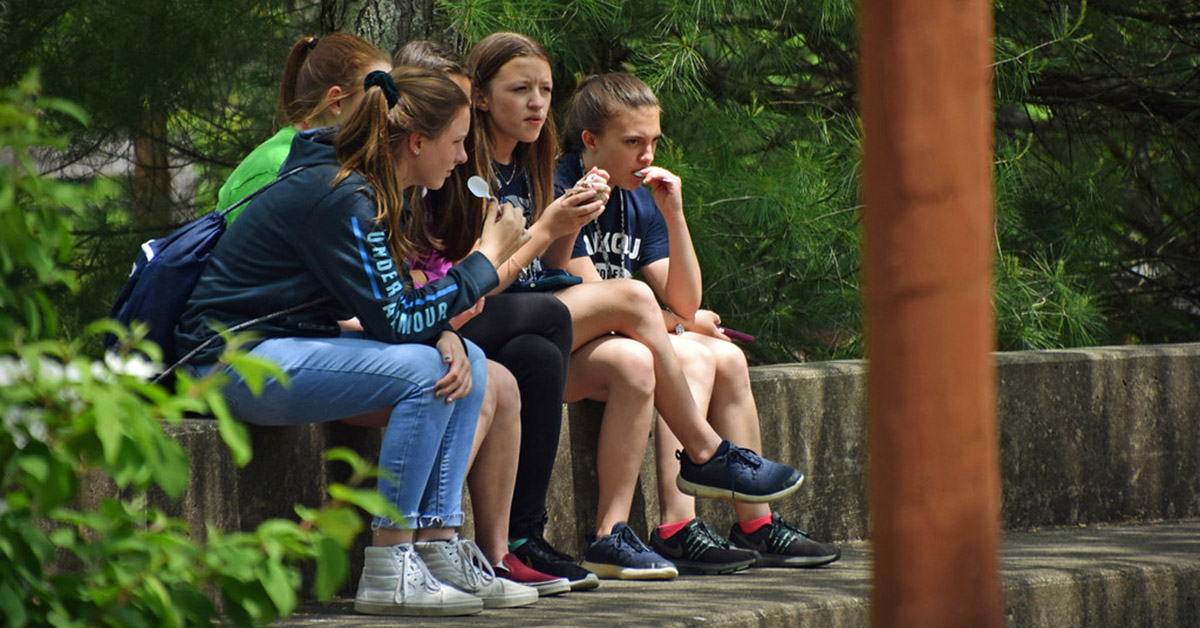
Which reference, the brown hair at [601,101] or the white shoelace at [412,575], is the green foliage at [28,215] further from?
the brown hair at [601,101]

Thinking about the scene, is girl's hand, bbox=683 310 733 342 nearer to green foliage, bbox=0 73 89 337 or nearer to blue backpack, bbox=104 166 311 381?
blue backpack, bbox=104 166 311 381

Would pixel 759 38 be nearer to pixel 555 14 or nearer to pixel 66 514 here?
pixel 555 14

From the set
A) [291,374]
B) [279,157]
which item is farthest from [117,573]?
[279,157]

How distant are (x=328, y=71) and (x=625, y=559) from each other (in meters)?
1.34

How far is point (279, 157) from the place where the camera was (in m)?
3.40

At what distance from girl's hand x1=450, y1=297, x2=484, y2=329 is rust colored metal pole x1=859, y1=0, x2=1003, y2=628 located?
2.10 m

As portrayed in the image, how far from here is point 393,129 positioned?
3158 millimetres

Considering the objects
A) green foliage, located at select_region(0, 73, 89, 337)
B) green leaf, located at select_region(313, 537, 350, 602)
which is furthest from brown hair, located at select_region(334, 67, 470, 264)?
green leaf, located at select_region(313, 537, 350, 602)

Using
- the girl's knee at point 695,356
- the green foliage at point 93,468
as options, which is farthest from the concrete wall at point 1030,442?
the green foliage at point 93,468

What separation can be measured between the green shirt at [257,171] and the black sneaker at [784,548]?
1.51 m

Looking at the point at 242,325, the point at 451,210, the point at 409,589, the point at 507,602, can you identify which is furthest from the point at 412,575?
the point at 451,210

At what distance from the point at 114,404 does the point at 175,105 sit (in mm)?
4607

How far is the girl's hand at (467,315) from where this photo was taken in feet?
11.0

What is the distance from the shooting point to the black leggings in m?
3.40
